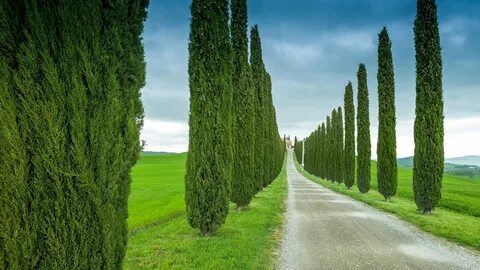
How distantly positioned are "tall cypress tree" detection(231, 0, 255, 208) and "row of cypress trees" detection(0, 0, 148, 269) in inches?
430

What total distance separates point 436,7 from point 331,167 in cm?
2966

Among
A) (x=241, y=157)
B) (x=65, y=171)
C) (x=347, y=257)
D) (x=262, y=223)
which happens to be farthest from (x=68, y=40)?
(x=241, y=157)

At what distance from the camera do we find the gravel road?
7.73 m

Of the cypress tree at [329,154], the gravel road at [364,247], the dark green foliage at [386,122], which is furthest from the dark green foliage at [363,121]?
the gravel road at [364,247]

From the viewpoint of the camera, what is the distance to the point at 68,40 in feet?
11.5

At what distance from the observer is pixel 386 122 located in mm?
23438

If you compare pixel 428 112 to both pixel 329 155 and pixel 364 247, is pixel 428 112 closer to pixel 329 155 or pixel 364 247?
pixel 364 247

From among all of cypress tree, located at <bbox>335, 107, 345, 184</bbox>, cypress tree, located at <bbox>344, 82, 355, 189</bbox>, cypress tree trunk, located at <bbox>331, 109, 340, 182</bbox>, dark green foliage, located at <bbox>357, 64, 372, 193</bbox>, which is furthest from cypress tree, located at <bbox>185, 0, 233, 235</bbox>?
cypress tree trunk, located at <bbox>331, 109, 340, 182</bbox>

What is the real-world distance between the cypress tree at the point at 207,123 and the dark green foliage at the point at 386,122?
15087 mm

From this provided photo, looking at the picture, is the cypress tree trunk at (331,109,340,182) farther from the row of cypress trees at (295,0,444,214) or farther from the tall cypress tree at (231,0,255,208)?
the tall cypress tree at (231,0,255,208)

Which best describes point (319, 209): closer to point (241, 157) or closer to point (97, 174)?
point (241, 157)

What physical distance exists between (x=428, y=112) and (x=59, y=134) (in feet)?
56.7

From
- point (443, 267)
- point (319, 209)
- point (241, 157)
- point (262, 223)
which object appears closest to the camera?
point (443, 267)

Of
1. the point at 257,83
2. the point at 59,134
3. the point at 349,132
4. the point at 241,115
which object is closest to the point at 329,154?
the point at 349,132
